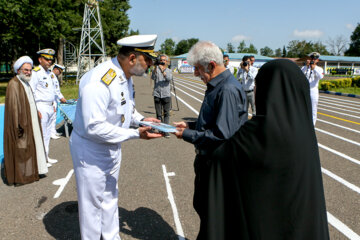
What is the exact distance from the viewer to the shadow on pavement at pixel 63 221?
3.22 m

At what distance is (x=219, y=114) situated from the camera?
2.13 meters

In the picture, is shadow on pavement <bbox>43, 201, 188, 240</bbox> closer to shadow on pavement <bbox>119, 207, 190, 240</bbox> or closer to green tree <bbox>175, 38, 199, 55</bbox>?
shadow on pavement <bbox>119, 207, 190, 240</bbox>

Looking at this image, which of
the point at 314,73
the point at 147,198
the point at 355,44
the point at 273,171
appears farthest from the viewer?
the point at 355,44


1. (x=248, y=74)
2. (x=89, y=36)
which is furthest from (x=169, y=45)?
(x=248, y=74)

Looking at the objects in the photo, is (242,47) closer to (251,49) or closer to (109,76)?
(251,49)

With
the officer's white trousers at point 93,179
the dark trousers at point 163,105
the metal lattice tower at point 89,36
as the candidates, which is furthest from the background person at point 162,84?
the metal lattice tower at point 89,36

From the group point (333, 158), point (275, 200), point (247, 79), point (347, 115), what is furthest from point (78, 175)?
point (347, 115)

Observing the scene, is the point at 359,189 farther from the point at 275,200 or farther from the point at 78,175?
the point at 78,175

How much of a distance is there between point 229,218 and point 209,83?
3.74 feet

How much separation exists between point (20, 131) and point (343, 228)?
200 inches

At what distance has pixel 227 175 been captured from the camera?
6.53 feet

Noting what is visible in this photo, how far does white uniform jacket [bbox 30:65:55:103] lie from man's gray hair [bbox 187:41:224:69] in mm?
4404

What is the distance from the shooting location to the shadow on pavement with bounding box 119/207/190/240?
127 inches

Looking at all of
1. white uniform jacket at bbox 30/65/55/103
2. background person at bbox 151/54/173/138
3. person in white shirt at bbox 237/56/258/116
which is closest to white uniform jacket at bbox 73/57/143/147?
white uniform jacket at bbox 30/65/55/103
